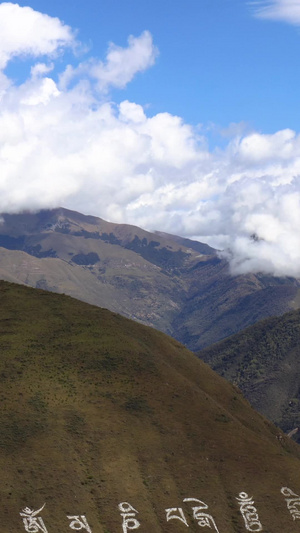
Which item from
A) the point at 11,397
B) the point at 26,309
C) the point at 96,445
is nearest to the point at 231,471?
the point at 96,445

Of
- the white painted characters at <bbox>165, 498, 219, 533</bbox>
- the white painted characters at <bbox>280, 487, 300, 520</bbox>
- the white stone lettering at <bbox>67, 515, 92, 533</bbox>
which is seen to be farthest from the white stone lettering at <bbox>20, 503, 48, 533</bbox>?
the white painted characters at <bbox>280, 487, 300, 520</bbox>

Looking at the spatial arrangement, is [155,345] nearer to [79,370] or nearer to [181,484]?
[79,370]

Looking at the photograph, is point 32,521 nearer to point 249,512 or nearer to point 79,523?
point 79,523

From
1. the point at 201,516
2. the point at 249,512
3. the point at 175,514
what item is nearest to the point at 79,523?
the point at 175,514

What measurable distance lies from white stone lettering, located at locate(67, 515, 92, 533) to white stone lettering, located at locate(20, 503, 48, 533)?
4.28 m

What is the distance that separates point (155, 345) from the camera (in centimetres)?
16062

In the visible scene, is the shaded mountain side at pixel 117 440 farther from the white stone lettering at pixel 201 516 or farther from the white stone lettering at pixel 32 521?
the white stone lettering at pixel 32 521

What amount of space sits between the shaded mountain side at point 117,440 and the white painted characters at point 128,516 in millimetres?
391

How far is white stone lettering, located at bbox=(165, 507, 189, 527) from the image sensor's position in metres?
95.6

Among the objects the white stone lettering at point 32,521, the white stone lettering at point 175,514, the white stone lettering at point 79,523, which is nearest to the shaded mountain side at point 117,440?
the white stone lettering at point 175,514

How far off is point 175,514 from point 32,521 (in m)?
Result: 22.3

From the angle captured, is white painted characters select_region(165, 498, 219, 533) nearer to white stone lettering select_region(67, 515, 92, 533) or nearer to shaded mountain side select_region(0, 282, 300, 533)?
shaded mountain side select_region(0, 282, 300, 533)

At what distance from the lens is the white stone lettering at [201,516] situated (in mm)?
95375

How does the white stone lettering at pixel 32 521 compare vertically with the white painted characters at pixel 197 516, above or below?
above
